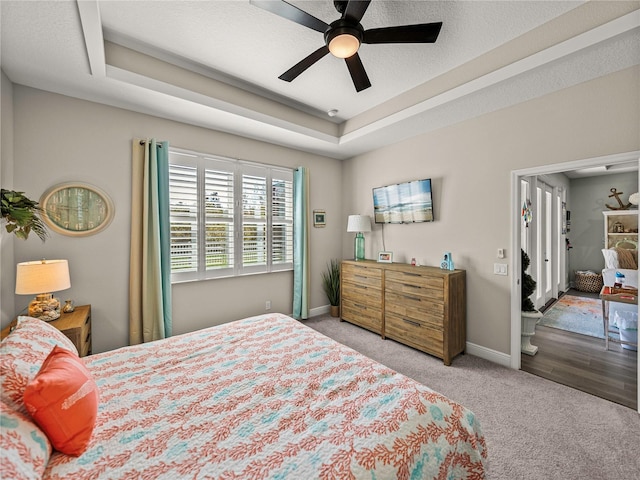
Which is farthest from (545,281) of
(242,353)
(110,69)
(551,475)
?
(110,69)

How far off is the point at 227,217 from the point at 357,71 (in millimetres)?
2351

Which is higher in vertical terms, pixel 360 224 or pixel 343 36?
pixel 343 36

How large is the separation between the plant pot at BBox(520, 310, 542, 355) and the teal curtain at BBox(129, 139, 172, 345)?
4.01m

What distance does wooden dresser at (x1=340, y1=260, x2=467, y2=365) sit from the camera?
294cm

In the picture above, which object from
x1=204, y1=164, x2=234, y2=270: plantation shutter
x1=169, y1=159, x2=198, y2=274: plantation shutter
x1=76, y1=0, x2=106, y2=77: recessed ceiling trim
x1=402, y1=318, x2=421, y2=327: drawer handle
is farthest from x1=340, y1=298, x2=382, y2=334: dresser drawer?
x1=76, y1=0, x2=106, y2=77: recessed ceiling trim

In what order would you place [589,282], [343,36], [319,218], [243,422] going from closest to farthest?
[243,422] → [343,36] → [319,218] → [589,282]

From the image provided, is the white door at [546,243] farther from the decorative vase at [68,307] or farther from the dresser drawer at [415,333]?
the decorative vase at [68,307]

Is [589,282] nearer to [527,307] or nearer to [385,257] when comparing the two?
[527,307]

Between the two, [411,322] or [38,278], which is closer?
[38,278]

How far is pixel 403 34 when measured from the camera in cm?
179

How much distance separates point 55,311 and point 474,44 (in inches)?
165

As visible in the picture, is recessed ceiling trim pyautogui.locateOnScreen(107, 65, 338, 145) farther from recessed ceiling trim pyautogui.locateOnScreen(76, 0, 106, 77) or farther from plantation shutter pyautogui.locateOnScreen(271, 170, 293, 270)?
plantation shutter pyautogui.locateOnScreen(271, 170, 293, 270)

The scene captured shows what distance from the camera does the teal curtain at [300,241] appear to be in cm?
413

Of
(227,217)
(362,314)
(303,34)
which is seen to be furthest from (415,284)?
(303,34)
